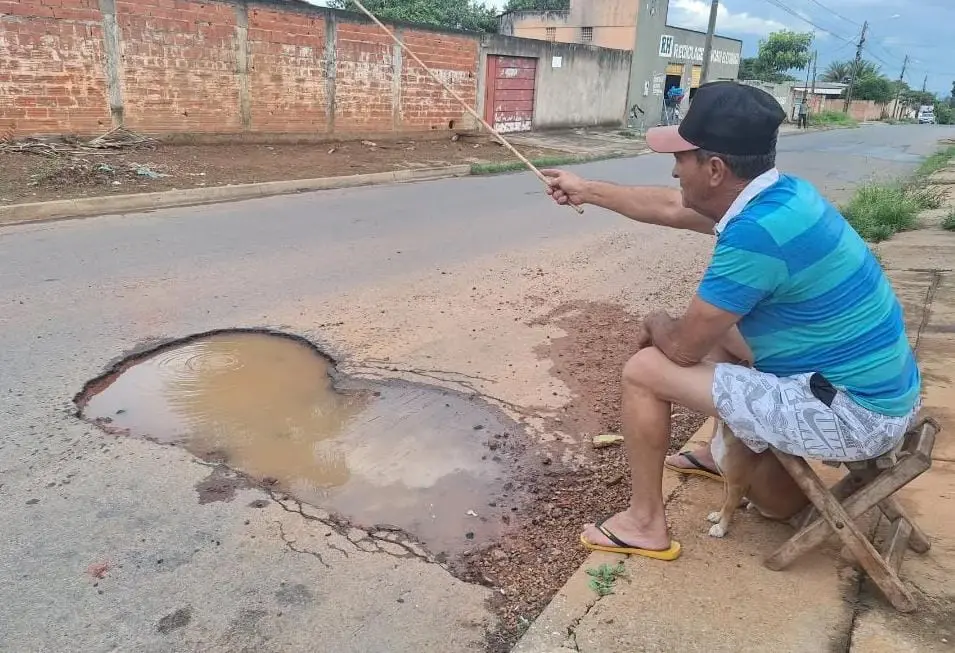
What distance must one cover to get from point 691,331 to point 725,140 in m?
0.57

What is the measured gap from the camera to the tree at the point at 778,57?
50.6m

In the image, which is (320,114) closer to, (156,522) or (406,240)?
(406,240)

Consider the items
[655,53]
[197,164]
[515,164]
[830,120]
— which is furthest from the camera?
[830,120]

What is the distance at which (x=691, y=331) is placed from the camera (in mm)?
2129

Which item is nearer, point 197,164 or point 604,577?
point 604,577

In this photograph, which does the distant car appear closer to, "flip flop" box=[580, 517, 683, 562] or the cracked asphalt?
the cracked asphalt

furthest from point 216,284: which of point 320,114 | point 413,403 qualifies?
point 320,114

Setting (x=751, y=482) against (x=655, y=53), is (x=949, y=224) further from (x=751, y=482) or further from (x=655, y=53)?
(x=655, y=53)

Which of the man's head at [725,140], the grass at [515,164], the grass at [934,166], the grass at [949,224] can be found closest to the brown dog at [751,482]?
the man's head at [725,140]

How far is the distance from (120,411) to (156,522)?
3.62 feet

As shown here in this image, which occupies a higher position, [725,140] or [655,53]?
[655,53]

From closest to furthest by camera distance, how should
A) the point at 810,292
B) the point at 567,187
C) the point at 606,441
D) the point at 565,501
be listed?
the point at 810,292 → the point at 565,501 → the point at 567,187 → the point at 606,441

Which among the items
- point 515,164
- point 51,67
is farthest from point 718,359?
point 51,67

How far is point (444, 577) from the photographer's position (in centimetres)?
243
